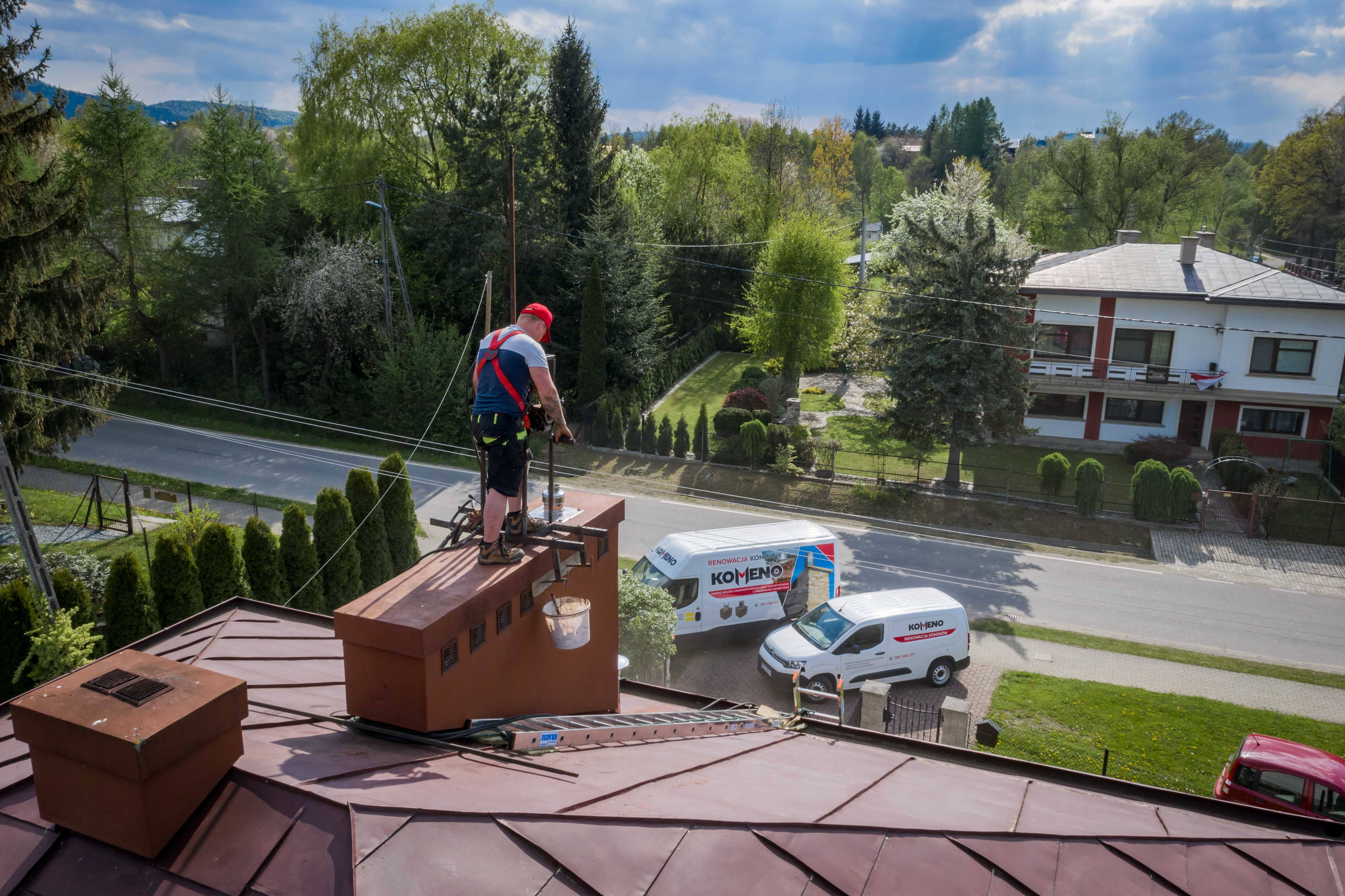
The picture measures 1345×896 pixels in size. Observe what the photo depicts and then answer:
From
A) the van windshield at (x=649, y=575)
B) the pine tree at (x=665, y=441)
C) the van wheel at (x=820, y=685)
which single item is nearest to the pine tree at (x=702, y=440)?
the pine tree at (x=665, y=441)

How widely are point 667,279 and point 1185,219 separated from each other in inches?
1383

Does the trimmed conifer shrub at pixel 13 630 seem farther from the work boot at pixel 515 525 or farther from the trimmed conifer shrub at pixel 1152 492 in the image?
the trimmed conifer shrub at pixel 1152 492

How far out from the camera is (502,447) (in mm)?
6055

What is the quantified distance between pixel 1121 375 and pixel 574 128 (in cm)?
2330

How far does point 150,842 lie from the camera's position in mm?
3641

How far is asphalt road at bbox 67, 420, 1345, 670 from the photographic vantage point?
19.6m

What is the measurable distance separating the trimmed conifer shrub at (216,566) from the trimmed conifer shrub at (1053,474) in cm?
2234

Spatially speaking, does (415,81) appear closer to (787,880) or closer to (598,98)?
(598,98)

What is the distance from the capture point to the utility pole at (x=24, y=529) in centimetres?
1450

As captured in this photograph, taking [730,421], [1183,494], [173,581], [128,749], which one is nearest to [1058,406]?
[1183,494]

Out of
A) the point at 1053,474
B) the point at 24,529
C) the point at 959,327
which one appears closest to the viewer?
the point at 24,529

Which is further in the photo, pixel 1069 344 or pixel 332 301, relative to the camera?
pixel 1069 344

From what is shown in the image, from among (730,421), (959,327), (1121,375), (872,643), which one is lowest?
(872,643)

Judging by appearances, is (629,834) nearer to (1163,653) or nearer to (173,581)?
(173,581)
